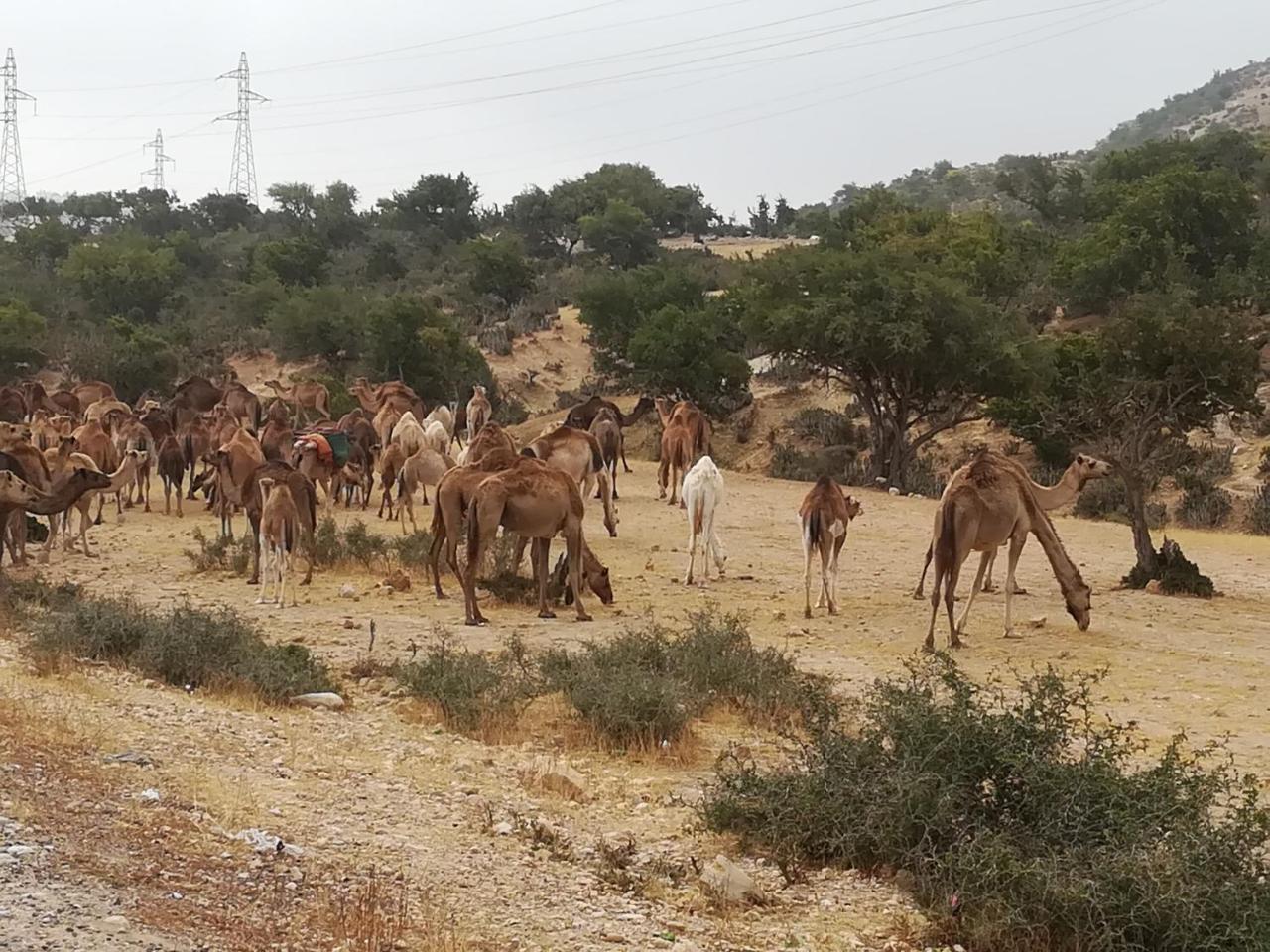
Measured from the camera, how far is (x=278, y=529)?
48.6 ft

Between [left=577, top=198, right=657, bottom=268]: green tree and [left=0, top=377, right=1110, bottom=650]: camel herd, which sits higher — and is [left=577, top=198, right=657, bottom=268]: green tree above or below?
above

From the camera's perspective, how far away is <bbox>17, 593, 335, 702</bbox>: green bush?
34.5ft

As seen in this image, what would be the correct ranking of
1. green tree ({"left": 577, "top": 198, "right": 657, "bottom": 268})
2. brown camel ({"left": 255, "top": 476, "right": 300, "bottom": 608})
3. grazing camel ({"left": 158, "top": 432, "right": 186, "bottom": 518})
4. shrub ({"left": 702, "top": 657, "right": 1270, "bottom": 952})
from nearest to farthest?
shrub ({"left": 702, "top": 657, "right": 1270, "bottom": 952}) < brown camel ({"left": 255, "top": 476, "right": 300, "bottom": 608}) < grazing camel ({"left": 158, "top": 432, "right": 186, "bottom": 518}) < green tree ({"left": 577, "top": 198, "right": 657, "bottom": 268})

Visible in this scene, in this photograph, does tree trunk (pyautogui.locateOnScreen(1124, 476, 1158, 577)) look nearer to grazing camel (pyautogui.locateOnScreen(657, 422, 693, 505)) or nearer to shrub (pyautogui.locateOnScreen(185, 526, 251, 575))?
grazing camel (pyautogui.locateOnScreen(657, 422, 693, 505))

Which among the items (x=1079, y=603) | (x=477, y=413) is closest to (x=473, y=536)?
(x=1079, y=603)

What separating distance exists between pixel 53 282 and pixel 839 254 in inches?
1455

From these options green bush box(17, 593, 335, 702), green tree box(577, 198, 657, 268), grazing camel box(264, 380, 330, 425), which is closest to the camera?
green bush box(17, 593, 335, 702)

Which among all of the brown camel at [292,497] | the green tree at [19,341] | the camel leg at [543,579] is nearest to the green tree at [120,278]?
the green tree at [19,341]

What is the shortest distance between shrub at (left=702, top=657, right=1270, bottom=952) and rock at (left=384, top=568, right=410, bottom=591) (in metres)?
8.21

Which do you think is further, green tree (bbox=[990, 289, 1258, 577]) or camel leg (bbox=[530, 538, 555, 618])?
green tree (bbox=[990, 289, 1258, 577])

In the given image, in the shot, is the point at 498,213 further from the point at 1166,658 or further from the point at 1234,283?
the point at 1166,658

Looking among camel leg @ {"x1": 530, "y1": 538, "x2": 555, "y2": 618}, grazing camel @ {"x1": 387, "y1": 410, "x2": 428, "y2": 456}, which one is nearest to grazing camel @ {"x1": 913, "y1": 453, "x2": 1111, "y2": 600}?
camel leg @ {"x1": 530, "y1": 538, "x2": 555, "y2": 618}

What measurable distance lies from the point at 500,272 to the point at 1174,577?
140 ft

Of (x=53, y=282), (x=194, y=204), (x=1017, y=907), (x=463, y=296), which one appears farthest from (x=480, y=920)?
(x=194, y=204)
